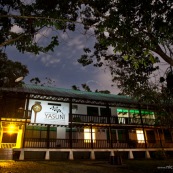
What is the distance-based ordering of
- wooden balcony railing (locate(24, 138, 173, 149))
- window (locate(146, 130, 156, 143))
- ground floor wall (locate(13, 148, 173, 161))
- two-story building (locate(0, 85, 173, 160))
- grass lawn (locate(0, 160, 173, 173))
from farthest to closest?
window (locate(146, 130, 156, 143)), wooden balcony railing (locate(24, 138, 173, 149)), two-story building (locate(0, 85, 173, 160)), ground floor wall (locate(13, 148, 173, 161)), grass lawn (locate(0, 160, 173, 173))

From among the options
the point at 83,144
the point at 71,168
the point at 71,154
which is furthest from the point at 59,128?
the point at 71,168

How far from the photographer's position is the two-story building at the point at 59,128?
19406 mm

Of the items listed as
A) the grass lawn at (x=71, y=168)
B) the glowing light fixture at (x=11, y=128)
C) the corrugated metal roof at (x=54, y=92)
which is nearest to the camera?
the grass lawn at (x=71, y=168)

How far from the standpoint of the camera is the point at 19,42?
908cm

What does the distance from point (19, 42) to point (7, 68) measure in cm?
852

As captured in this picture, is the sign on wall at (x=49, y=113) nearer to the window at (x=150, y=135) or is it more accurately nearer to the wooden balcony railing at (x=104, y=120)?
the wooden balcony railing at (x=104, y=120)

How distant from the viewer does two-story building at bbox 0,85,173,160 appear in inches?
764

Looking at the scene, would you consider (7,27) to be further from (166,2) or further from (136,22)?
(166,2)

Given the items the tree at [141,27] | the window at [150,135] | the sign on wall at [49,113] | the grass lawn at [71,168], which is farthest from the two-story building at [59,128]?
the tree at [141,27]

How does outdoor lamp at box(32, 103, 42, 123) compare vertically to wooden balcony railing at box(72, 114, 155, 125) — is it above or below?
above

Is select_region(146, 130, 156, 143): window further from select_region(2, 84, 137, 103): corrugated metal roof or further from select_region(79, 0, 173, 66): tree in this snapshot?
select_region(79, 0, 173, 66): tree

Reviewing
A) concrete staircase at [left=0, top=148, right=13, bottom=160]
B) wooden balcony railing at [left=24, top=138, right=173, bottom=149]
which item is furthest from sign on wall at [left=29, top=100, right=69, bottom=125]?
concrete staircase at [left=0, top=148, right=13, bottom=160]

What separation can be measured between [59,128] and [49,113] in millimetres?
3726

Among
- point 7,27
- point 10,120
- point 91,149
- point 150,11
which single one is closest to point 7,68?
point 10,120
